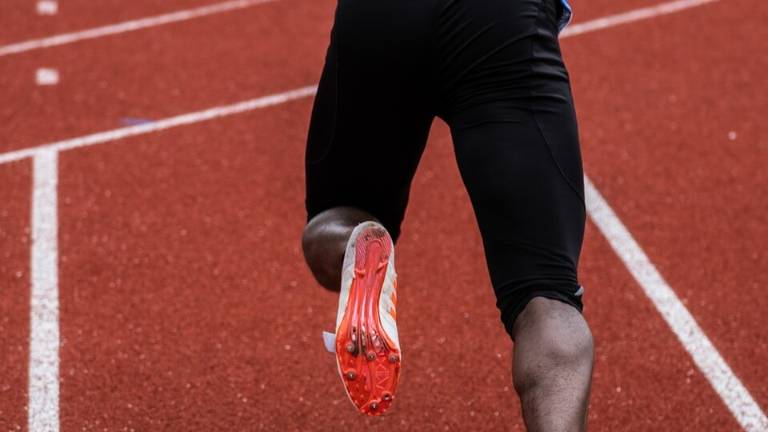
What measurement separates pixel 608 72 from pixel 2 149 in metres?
2.91

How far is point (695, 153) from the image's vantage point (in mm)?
4773

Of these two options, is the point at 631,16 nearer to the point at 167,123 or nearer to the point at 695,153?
the point at 695,153

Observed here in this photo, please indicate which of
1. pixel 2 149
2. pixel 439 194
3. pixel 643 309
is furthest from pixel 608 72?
pixel 2 149

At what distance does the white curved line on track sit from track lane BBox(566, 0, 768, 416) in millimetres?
48

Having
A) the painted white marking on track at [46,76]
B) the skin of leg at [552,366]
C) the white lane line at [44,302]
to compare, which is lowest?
the painted white marking on track at [46,76]

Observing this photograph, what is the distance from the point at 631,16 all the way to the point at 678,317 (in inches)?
110

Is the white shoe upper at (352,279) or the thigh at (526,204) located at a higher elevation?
the thigh at (526,204)

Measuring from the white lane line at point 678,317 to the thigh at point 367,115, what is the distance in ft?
5.04

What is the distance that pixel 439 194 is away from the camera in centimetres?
448

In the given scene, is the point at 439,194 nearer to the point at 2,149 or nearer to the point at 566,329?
the point at 2,149

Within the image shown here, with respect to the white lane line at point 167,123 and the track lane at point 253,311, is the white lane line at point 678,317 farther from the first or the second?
the white lane line at point 167,123

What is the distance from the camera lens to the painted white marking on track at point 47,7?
6133 millimetres

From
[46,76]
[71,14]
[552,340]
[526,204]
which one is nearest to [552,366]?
[552,340]

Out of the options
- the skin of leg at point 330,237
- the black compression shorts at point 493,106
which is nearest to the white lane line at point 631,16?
the skin of leg at point 330,237
